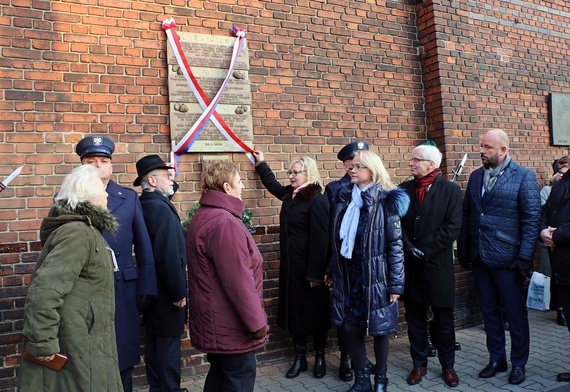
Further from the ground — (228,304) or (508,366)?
(228,304)

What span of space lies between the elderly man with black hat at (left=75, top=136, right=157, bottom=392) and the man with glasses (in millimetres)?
2156

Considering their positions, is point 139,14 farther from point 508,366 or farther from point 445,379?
point 508,366

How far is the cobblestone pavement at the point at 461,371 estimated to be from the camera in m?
4.48

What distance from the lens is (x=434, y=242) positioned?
4484mm

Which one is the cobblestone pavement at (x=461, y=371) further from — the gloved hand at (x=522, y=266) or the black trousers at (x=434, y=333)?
the gloved hand at (x=522, y=266)

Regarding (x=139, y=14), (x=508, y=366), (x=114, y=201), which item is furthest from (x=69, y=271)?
(x=508, y=366)

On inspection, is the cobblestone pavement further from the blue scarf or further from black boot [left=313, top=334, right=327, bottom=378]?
the blue scarf

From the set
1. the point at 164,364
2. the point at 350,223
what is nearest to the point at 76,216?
the point at 164,364

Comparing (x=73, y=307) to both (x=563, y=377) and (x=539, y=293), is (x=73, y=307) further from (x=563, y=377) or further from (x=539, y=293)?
(x=539, y=293)

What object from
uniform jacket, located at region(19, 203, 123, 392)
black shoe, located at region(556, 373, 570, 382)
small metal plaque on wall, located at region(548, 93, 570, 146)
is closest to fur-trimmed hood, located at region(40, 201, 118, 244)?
uniform jacket, located at region(19, 203, 123, 392)

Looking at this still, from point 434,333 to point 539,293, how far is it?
2115 mm

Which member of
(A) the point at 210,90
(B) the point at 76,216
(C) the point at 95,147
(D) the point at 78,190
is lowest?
(B) the point at 76,216

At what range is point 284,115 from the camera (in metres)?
5.57

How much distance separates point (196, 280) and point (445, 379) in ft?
8.19
